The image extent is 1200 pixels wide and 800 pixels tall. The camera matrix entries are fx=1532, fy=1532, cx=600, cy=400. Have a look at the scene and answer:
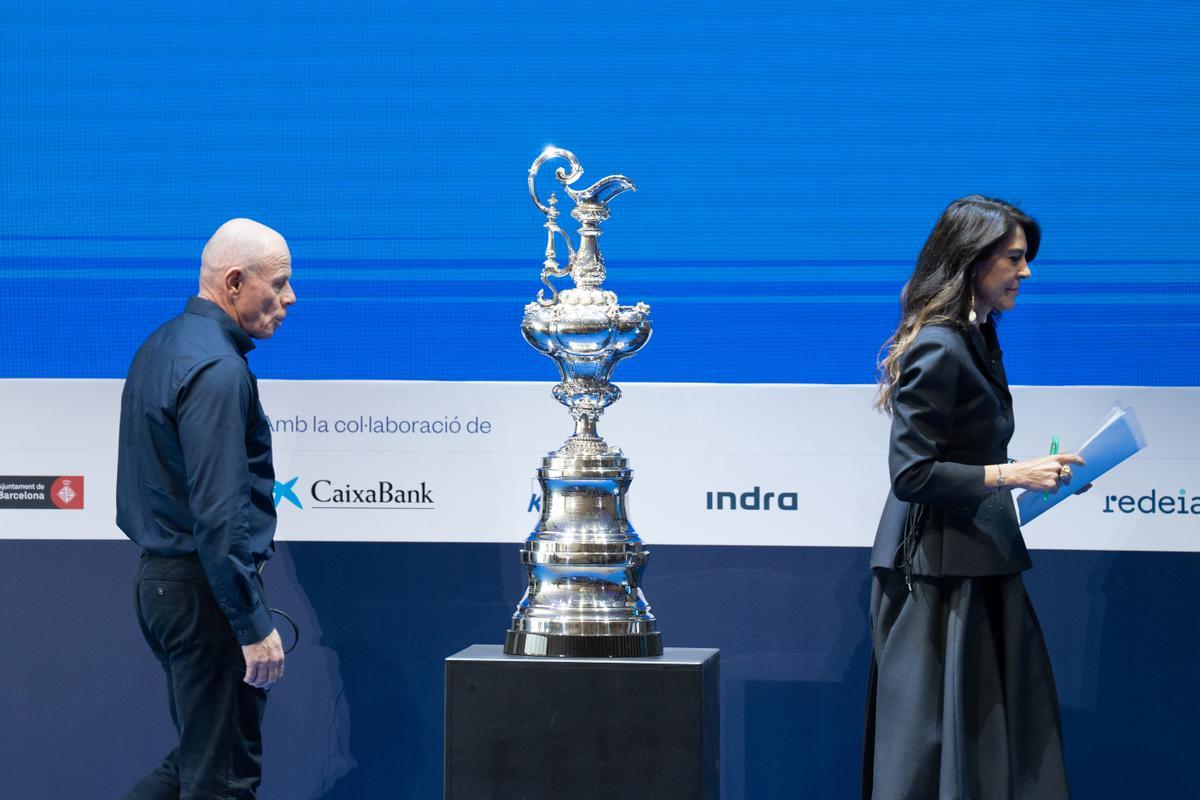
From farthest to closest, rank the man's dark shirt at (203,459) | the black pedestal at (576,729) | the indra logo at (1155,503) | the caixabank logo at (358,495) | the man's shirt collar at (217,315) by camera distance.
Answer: the caixabank logo at (358,495) < the indra logo at (1155,503) < the man's shirt collar at (217,315) < the man's dark shirt at (203,459) < the black pedestal at (576,729)

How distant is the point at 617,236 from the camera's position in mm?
3607

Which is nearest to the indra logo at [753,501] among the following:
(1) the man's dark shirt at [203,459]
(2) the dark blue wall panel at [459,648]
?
(2) the dark blue wall panel at [459,648]

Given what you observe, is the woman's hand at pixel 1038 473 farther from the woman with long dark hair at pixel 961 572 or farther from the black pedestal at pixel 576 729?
the black pedestal at pixel 576 729

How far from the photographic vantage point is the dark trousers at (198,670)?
2.79 m

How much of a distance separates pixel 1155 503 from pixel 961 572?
1055 millimetres

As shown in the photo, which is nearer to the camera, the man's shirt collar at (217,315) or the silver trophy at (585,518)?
the silver trophy at (585,518)

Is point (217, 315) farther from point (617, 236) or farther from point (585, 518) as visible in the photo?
point (617, 236)

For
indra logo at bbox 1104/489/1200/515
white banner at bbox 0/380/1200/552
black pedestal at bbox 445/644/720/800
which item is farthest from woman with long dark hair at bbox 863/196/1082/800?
indra logo at bbox 1104/489/1200/515

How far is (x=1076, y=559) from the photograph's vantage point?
353cm

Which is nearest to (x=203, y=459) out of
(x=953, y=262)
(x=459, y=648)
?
(x=459, y=648)

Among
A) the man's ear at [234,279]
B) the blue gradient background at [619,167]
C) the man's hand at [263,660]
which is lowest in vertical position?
the man's hand at [263,660]

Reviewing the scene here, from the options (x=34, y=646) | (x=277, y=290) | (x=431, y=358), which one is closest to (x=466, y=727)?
(x=277, y=290)

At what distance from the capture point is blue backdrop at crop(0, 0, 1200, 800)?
3.55 m

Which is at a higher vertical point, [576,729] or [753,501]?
[753,501]
